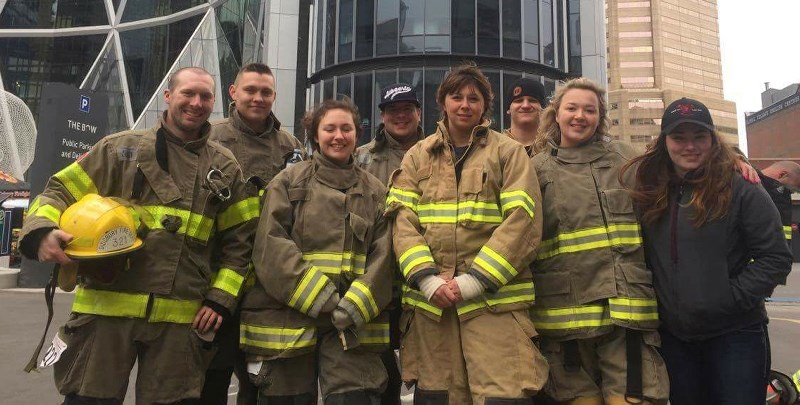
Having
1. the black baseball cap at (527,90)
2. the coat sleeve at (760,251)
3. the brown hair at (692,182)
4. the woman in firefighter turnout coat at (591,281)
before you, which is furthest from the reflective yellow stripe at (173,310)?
the coat sleeve at (760,251)

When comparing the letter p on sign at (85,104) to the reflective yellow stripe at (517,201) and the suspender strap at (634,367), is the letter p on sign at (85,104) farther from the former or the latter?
the suspender strap at (634,367)

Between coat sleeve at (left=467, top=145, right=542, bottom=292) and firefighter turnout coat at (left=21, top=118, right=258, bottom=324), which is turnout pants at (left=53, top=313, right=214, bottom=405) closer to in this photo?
firefighter turnout coat at (left=21, top=118, right=258, bottom=324)

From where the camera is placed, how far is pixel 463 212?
2.70 metres

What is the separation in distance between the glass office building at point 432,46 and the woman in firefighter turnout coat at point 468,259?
15196 mm

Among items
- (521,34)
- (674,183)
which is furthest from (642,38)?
(674,183)

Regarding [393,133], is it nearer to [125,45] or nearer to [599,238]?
[599,238]

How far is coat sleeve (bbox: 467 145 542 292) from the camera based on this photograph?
2516 mm

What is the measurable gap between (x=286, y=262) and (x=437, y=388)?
994 millimetres

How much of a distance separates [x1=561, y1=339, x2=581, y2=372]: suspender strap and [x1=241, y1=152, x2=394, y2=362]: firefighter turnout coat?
37.5 inches

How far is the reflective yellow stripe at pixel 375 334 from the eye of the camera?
9.20 ft

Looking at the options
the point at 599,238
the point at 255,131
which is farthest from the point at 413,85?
the point at 599,238

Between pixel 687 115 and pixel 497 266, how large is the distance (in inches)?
50.4

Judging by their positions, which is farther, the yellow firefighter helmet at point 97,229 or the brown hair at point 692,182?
the brown hair at point 692,182

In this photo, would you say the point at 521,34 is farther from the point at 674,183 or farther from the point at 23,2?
the point at 23,2
